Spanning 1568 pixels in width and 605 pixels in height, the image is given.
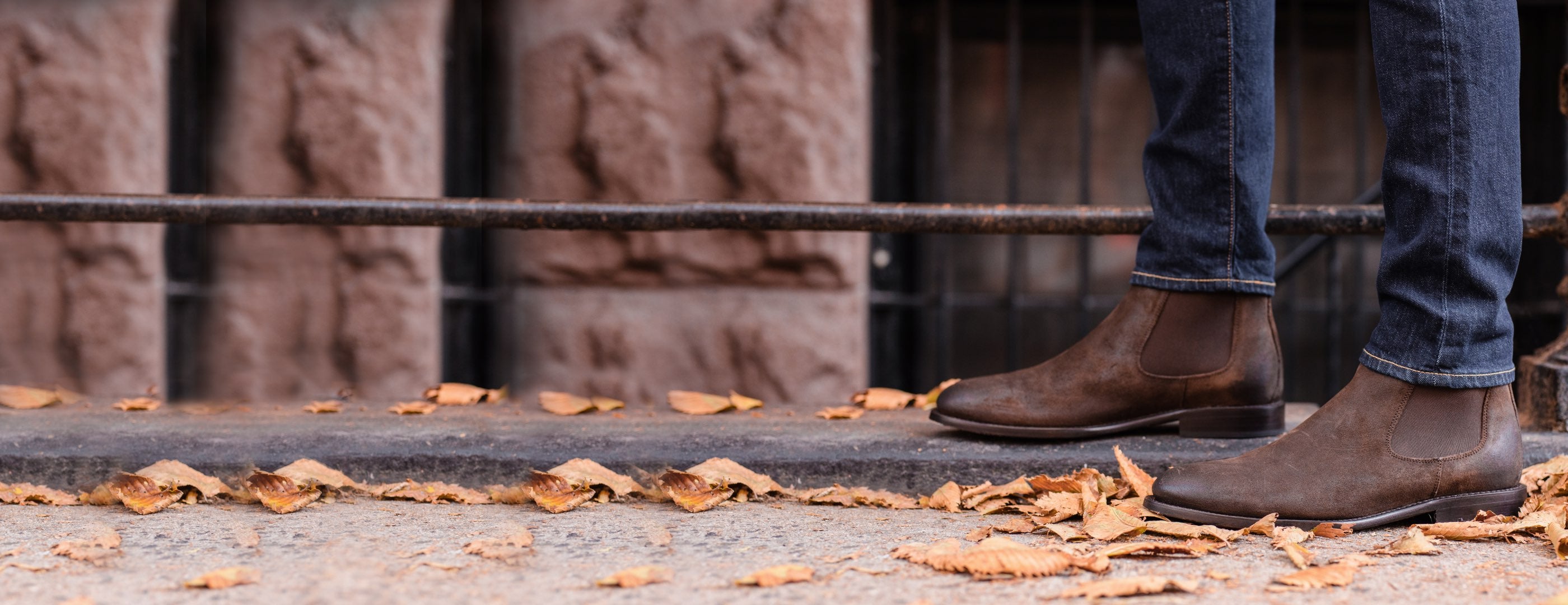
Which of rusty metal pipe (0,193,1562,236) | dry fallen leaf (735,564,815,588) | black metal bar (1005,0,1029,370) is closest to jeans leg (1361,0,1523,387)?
rusty metal pipe (0,193,1562,236)

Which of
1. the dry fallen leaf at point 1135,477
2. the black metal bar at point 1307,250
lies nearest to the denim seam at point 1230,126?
the dry fallen leaf at point 1135,477

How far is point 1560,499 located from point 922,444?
0.71 metres

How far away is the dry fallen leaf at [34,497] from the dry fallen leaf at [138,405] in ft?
1.24

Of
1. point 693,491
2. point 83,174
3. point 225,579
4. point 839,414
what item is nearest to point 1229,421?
point 839,414

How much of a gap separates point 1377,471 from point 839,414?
0.74 m

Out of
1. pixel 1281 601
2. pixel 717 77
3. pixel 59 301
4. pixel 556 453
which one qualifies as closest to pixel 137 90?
pixel 59 301

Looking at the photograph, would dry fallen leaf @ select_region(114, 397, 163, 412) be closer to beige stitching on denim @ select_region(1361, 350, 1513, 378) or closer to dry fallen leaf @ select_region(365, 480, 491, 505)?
dry fallen leaf @ select_region(365, 480, 491, 505)

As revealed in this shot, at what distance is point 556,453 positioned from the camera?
4.37 feet

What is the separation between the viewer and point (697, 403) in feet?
5.59

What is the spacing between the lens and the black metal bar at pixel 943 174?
2.56m

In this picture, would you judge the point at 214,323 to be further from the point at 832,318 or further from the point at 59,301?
the point at 832,318

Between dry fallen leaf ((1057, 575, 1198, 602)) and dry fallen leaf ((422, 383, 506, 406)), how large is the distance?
1207mm

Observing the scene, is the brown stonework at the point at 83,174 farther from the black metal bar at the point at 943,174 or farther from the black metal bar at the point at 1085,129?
the black metal bar at the point at 1085,129

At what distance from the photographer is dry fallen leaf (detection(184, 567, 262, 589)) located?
2.89ft
